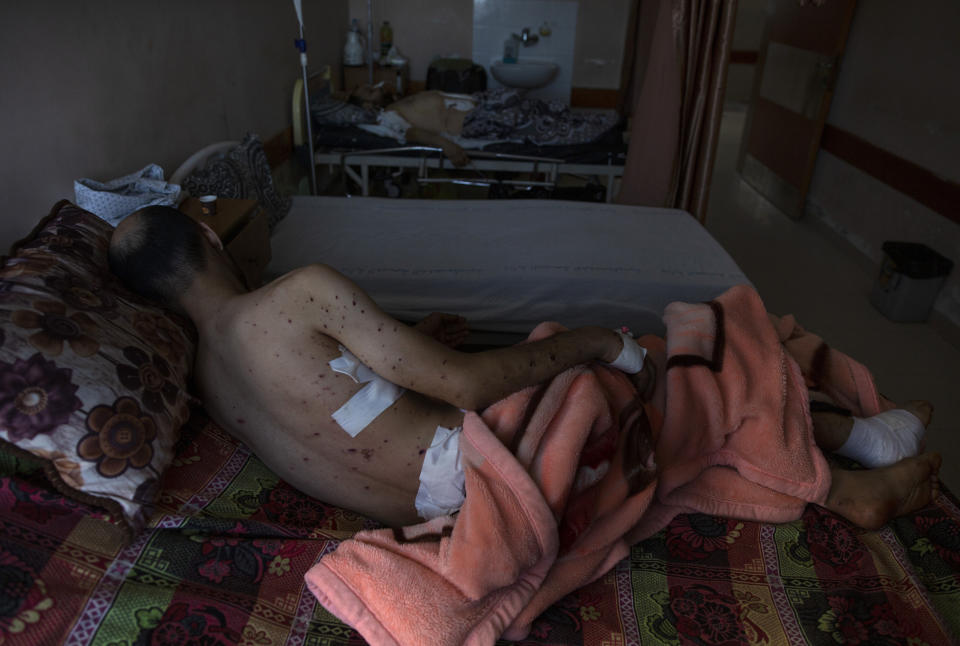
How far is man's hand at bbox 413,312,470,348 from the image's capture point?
1.70 m

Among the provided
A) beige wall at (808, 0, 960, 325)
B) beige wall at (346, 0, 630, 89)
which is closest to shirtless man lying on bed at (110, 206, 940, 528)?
beige wall at (808, 0, 960, 325)

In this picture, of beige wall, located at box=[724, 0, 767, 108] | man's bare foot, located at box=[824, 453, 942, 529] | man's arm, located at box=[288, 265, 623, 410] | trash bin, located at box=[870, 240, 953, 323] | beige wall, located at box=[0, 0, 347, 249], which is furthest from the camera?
beige wall, located at box=[724, 0, 767, 108]

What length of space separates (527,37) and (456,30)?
54cm

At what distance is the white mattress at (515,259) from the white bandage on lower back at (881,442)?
78 cm

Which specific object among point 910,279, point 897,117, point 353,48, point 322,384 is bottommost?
point 910,279

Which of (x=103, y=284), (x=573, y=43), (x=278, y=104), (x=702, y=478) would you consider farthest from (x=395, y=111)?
(x=702, y=478)

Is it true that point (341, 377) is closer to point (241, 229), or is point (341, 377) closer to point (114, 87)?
point (241, 229)

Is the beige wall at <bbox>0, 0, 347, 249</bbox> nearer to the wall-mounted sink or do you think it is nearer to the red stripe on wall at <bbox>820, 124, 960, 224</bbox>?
the wall-mounted sink

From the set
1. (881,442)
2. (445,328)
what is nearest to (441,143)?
(445,328)

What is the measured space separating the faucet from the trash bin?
2885mm

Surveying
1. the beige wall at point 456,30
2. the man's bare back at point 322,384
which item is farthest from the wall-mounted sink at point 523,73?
the man's bare back at point 322,384

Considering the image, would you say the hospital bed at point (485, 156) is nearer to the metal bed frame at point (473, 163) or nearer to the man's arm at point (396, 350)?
the metal bed frame at point (473, 163)

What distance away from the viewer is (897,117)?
3273mm

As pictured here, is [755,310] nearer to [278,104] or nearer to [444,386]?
[444,386]
